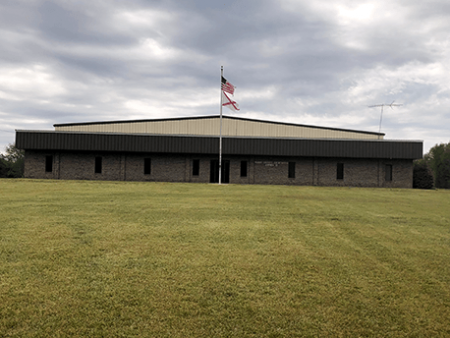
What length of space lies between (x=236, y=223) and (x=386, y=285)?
218 inches

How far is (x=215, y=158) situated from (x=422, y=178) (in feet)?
79.8

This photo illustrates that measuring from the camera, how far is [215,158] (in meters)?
36.5

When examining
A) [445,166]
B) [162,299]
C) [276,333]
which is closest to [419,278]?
[276,333]

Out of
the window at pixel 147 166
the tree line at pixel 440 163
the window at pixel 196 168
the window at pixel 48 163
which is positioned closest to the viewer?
the window at pixel 196 168

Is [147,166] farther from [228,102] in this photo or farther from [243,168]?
[228,102]

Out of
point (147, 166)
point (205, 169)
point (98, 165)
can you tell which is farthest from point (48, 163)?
point (205, 169)

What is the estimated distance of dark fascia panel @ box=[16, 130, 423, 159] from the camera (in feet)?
116

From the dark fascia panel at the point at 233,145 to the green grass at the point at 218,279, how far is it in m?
24.9

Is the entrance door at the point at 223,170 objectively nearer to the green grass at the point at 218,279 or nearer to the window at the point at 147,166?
the window at the point at 147,166

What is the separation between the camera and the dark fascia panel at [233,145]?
116 feet

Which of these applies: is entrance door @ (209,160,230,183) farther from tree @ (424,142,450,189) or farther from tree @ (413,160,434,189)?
tree @ (424,142,450,189)

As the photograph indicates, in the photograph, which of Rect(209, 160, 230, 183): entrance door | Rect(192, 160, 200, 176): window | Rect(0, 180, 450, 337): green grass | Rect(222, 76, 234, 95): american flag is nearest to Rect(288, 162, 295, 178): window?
Rect(209, 160, 230, 183): entrance door

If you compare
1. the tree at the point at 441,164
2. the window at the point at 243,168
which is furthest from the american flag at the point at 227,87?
the tree at the point at 441,164

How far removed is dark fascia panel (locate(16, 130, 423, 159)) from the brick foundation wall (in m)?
1.17
